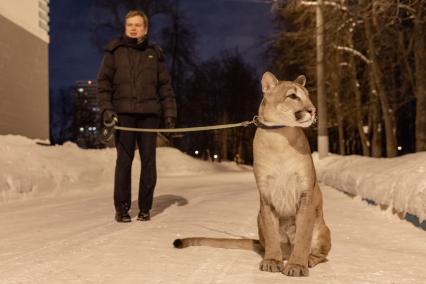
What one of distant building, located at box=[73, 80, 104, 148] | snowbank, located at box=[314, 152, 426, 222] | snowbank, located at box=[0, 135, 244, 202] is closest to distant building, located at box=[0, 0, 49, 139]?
snowbank, located at box=[0, 135, 244, 202]

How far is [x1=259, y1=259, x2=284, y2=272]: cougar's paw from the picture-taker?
3.67 m

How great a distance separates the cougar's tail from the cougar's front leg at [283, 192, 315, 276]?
26.4 inches

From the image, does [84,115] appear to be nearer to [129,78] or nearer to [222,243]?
[129,78]

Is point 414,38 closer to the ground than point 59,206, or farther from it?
farther from it

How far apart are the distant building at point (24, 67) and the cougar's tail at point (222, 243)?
10735 mm

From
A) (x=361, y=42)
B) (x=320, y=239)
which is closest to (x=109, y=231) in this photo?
(x=320, y=239)

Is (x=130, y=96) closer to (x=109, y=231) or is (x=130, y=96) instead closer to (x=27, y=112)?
(x=109, y=231)

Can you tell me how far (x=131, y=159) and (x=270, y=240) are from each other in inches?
117

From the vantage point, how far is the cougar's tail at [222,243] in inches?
172

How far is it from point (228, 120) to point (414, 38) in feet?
121

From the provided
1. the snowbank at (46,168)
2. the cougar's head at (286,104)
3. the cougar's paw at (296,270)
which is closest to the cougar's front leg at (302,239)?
the cougar's paw at (296,270)

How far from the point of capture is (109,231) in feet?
17.7

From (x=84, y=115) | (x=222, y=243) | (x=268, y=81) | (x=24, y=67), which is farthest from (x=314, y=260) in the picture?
(x=84, y=115)

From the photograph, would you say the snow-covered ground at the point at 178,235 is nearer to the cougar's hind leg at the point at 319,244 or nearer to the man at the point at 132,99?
the cougar's hind leg at the point at 319,244
